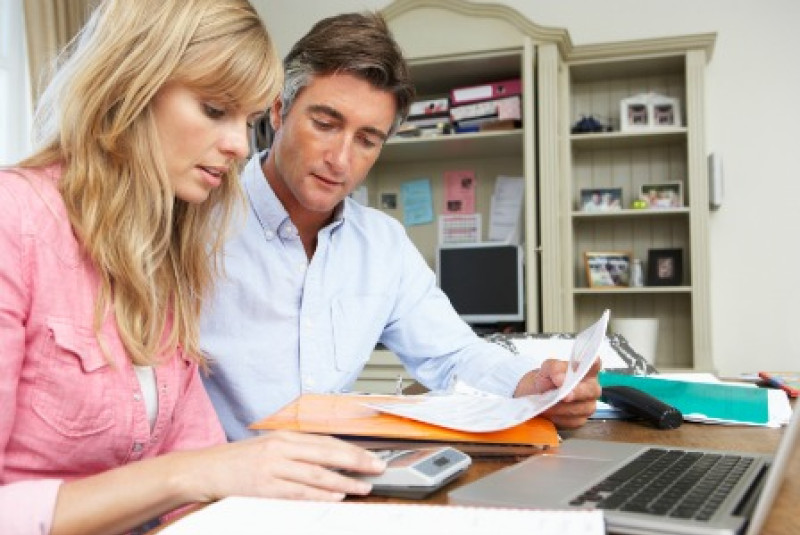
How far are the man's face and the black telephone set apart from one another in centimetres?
59

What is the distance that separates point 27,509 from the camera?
0.63 m

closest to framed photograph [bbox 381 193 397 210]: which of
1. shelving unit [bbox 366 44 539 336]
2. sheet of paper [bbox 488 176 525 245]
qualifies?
shelving unit [bbox 366 44 539 336]

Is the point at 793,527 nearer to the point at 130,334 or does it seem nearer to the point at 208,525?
the point at 208,525

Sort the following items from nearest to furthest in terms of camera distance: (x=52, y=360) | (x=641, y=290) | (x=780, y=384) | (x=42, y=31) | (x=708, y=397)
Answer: (x=52, y=360)
(x=708, y=397)
(x=780, y=384)
(x=42, y=31)
(x=641, y=290)

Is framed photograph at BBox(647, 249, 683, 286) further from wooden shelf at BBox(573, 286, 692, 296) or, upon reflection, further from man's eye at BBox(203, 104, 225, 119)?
man's eye at BBox(203, 104, 225, 119)

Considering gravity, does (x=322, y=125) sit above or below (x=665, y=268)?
above

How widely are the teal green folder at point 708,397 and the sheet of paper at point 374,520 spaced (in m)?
0.66

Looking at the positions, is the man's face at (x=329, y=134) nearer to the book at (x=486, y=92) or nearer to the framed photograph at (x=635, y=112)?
the book at (x=486, y=92)

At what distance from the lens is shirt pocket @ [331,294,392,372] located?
1.35 metres

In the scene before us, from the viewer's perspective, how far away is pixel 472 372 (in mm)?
1323

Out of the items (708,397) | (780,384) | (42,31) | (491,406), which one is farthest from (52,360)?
(42,31)

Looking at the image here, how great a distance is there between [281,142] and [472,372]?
55cm

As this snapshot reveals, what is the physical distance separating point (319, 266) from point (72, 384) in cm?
63

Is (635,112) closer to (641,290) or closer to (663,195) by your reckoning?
→ (663,195)
